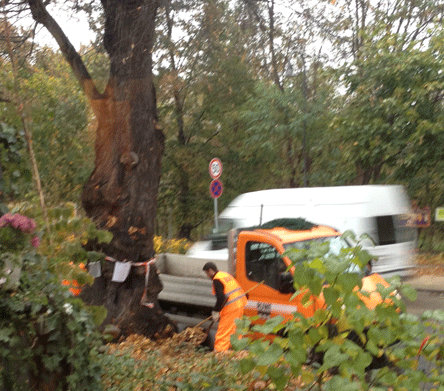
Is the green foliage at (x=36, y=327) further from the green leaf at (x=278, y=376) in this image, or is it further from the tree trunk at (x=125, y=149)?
the tree trunk at (x=125, y=149)

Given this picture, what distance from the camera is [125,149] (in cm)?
793

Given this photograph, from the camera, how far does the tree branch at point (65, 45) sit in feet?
26.2

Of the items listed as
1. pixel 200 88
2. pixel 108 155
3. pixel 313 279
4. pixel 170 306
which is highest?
pixel 200 88

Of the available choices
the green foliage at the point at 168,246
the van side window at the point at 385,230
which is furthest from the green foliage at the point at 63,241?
the green foliage at the point at 168,246

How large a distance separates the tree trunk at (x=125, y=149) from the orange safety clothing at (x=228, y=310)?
2.89ft

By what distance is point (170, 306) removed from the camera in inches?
405

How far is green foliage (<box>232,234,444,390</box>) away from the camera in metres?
2.85

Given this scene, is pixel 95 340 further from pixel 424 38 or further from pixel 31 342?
pixel 424 38

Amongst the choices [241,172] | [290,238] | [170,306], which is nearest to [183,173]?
[241,172]

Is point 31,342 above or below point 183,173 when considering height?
below

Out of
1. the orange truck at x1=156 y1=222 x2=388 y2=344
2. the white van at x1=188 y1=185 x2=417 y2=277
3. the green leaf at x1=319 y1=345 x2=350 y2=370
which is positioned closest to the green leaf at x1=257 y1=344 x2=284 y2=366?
the green leaf at x1=319 y1=345 x2=350 y2=370

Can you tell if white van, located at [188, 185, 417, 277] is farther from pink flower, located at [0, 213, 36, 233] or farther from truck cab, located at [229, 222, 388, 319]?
pink flower, located at [0, 213, 36, 233]

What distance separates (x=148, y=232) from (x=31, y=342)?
15.5ft

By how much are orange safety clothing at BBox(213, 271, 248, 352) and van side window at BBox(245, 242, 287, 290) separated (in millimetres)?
477
